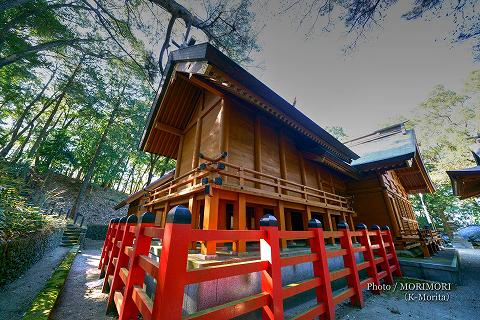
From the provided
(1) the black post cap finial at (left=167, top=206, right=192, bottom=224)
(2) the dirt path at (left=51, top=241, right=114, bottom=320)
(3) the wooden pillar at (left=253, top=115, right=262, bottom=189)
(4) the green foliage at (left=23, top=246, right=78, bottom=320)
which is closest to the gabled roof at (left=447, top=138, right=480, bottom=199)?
(3) the wooden pillar at (left=253, top=115, right=262, bottom=189)

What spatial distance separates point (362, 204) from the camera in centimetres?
1085

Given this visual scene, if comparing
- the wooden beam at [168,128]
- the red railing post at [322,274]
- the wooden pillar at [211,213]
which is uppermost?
the wooden beam at [168,128]

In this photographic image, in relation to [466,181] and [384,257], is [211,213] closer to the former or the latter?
[384,257]

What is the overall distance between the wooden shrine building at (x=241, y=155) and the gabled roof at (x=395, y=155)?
0.34ft

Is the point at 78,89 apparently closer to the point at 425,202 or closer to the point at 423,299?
the point at 423,299

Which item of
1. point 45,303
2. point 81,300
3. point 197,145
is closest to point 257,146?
point 197,145

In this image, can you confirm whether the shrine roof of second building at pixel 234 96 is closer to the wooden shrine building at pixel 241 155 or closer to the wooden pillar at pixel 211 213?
the wooden shrine building at pixel 241 155

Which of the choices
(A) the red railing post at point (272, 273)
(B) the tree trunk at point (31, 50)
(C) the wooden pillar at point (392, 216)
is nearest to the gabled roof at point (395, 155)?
(C) the wooden pillar at point (392, 216)

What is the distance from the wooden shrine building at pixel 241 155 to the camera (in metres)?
4.67

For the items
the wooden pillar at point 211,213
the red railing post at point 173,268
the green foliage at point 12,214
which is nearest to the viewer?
the red railing post at point 173,268

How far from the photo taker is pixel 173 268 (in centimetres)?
167

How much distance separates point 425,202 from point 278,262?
115 ft

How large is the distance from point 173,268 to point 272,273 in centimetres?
137

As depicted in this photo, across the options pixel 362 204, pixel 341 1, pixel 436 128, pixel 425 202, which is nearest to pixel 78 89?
pixel 341 1
